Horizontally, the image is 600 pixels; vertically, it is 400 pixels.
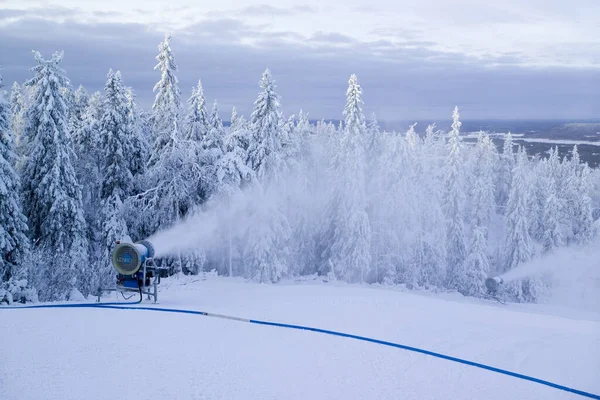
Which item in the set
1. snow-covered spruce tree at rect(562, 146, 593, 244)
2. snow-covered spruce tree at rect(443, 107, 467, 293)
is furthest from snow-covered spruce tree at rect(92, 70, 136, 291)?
snow-covered spruce tree at rect(562, 146, 593, 244)

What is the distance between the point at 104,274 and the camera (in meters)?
22.3

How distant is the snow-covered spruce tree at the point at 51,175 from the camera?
25797 millimetres

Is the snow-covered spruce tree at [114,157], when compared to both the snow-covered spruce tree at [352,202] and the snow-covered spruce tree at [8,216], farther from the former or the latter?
the snow-covered spruce tree at [352,202]

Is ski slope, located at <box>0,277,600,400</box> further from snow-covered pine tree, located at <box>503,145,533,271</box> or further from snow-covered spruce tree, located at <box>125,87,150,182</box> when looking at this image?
snow-covered pine tree, located at <box>503,145,533,271</box>

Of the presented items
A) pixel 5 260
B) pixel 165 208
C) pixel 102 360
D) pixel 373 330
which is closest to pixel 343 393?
pixel 373 330

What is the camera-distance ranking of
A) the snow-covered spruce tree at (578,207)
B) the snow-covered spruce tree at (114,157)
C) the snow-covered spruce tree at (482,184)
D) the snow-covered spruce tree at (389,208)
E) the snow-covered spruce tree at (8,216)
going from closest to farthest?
1. the snow-covered spruce tree at (8,216)
2. the snow-covered spruce tree at (114,157)
3. the snow-covered spruce tree at (389,208)
4. the snow-covered spruce tree at (482,184)
5. the snow-covered spruce tree at (578,207)

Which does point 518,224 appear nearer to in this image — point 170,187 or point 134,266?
point 170,187

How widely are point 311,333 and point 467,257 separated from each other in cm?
3681

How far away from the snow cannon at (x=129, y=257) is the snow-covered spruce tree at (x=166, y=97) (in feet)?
58.9

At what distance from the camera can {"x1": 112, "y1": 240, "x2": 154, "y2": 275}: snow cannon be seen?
43.5 ft

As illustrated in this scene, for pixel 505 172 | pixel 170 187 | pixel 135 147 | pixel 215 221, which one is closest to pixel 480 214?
pixel 505 172

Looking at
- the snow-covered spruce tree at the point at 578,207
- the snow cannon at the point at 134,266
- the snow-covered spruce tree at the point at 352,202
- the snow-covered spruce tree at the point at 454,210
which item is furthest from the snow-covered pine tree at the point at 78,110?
the snow-covered spruce tree at the point at 578,207

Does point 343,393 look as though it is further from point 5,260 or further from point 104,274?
point 5,260

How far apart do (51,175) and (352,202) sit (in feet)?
66.9
